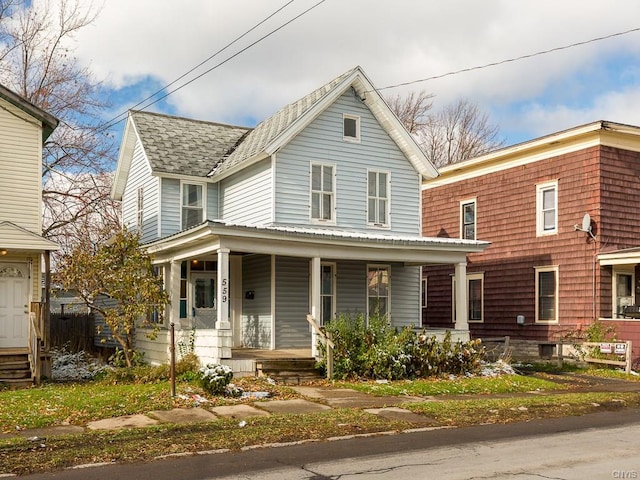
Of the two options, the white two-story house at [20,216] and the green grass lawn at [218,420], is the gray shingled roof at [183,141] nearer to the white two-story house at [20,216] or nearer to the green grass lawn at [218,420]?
the white two-story house at [20,216]

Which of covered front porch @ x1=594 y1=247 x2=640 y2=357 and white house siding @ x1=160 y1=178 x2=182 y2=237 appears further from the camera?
white house siding @ x1=160 y1=178 x2=182 y2=237

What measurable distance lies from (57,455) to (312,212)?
1339 centimetres

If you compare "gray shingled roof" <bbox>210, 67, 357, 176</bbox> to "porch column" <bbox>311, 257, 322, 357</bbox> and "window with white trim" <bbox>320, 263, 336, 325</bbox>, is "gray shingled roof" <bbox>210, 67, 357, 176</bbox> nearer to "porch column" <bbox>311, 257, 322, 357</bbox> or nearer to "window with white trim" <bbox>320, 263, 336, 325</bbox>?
"porch column" <bbox>311, 257, 322, 357</bbox>

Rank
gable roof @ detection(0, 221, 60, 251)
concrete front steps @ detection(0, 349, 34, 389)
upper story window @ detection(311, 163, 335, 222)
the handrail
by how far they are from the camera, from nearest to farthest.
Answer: concrete front steps @ detection(0, 349, 34, 389), the handrail, gable roof @ detection(0, 221, 60, 251), upper story window @ detection(311, 163, 335, 222)

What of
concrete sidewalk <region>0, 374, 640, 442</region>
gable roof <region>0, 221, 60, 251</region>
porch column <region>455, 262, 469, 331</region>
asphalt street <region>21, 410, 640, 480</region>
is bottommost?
concrete sidewalk <region>0, 374, 640, 442</region>

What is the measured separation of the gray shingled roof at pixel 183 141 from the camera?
23.7 meters

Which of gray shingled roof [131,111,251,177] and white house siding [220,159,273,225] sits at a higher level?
gray shingled roof [131,111,251,177]

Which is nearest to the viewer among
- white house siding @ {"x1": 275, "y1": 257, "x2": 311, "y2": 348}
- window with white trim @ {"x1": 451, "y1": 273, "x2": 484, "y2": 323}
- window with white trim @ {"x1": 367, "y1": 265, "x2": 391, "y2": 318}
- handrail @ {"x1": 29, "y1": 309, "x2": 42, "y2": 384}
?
handrail @ {"x1": 29, "y1": 309, "x2": 42, "y2": 384}

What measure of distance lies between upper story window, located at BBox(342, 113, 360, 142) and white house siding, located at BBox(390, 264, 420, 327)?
14.2 ft

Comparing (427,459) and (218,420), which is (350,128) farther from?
(427,459)

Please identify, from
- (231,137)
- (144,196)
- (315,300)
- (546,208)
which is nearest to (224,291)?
(315,300)

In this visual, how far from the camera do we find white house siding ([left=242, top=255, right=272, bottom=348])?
69.8 ft

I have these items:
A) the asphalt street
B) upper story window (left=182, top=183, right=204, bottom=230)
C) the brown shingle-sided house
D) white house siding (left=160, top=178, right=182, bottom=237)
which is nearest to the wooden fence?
white house siding (left=160, top=178, right=182, bottom=237)

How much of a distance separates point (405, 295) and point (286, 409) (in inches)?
440
